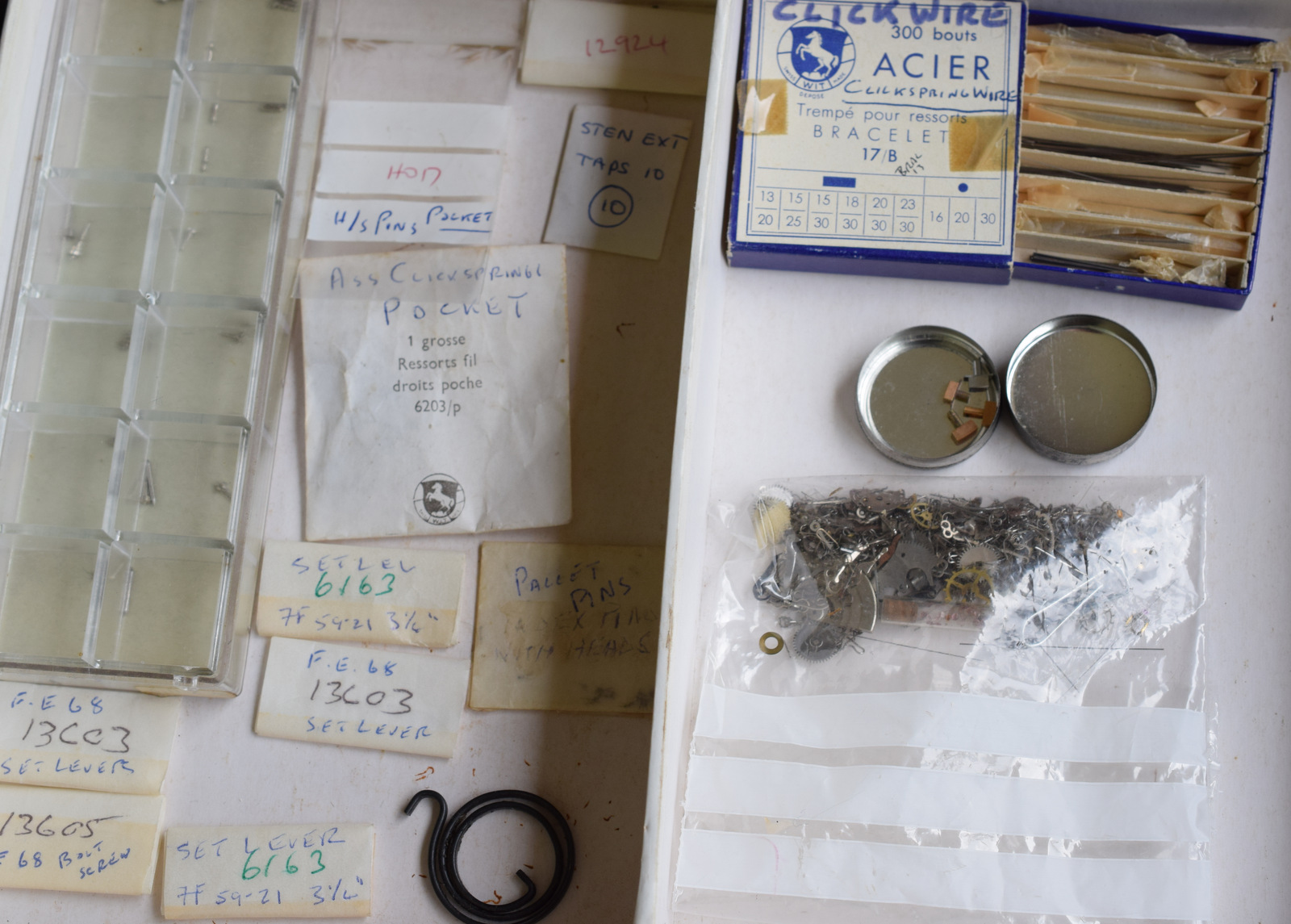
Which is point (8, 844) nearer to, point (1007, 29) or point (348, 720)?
point (348, 720)

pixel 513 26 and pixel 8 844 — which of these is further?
pixel 513 26

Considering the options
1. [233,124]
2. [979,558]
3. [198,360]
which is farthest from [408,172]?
[979,558]

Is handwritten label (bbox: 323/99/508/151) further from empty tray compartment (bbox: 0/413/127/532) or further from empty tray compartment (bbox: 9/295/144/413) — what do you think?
empty tray compartment (bbox: 0/413/127/532)

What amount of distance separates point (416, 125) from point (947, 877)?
106cm

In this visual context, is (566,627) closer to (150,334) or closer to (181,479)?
(181,479)

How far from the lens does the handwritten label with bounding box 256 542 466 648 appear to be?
3.46 ft

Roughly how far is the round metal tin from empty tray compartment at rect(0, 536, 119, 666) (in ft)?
3.35

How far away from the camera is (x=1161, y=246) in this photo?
1.03 m

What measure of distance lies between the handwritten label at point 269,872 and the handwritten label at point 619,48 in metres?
0.93

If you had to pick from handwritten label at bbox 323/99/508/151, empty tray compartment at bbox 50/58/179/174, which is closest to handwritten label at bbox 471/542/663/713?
handwritten label at bbox 323/99/508/151

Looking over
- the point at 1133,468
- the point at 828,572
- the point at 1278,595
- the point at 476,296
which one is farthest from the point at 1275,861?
the point at 476,296

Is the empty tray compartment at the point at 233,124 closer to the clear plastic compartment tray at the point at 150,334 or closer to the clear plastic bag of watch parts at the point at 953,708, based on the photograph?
the clear plastic compartment tray at the point at 150,334

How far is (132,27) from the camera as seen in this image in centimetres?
117

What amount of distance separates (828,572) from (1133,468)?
0.36 m
